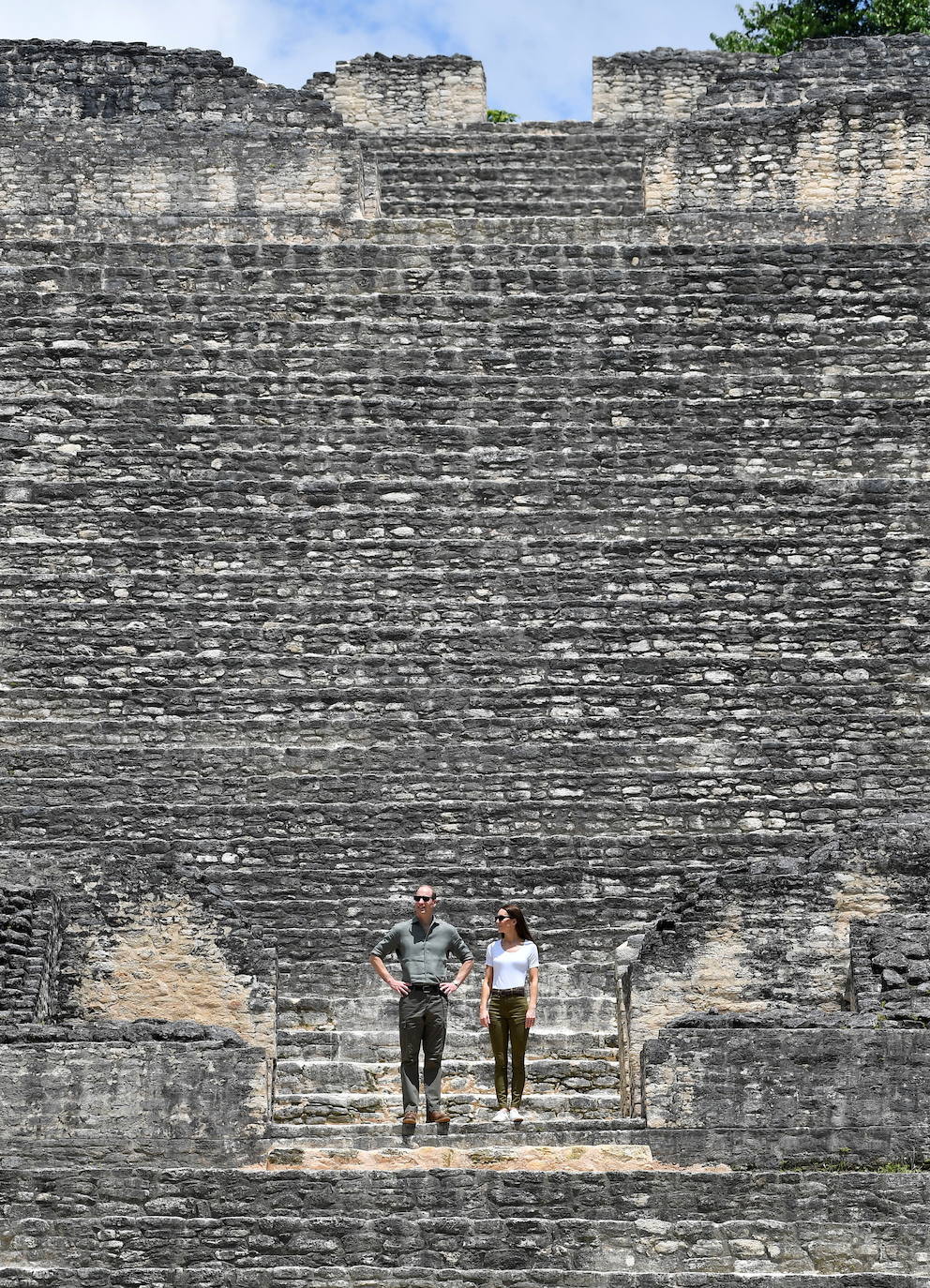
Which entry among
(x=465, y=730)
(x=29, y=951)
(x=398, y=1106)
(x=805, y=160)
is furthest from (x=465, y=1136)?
(x=805, y=160)

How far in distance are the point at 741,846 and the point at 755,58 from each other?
41.8ft

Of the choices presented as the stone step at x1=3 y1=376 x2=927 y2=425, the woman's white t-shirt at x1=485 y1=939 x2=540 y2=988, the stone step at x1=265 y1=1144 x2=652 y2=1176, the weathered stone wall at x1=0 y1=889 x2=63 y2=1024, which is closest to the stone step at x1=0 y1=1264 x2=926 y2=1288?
the stone step at x1=265 y1=1144 x2=652 y2=1176

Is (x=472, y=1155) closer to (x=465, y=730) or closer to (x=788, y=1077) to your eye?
(x=788, y=1077)

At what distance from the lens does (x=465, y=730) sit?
1605cm

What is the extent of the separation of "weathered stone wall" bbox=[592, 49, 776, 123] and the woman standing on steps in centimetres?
1474

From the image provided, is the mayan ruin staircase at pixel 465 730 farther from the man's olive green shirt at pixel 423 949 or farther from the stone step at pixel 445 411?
the man's olive green shirt at pixel 423 949

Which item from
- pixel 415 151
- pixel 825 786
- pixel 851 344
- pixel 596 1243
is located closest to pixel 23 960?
pixel 596 1243

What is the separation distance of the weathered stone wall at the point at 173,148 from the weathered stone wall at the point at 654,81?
3331mm

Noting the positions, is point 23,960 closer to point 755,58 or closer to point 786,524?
point 786,524

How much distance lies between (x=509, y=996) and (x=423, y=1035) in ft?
2.08

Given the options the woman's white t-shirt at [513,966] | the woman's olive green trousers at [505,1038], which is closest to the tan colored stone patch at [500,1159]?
the woman's olive green trousers at [505,1038]

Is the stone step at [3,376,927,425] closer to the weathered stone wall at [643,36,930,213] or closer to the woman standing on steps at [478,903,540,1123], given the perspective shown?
the weathered stone wall at [643,36,930,213]

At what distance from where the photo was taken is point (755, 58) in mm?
25109

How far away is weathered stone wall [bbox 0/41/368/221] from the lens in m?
22.5
